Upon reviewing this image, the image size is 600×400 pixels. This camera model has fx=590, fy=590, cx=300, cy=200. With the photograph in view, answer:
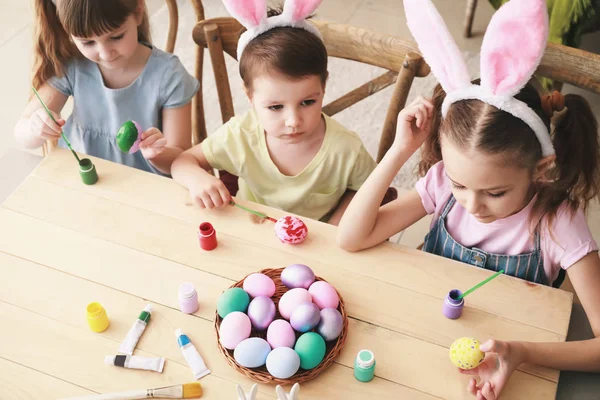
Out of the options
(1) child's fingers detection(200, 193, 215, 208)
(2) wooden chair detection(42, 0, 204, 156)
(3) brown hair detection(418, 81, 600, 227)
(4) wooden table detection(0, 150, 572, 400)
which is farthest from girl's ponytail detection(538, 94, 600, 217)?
(2) wooden chair detection(42, 0, 204, 156)

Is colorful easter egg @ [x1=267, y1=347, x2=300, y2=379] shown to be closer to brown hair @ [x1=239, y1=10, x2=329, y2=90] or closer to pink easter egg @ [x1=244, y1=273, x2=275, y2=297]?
pink easter egg @ [x1=244, y1=273, x2=275, y2=297]

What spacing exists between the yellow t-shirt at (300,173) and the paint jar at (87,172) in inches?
A: 11.3

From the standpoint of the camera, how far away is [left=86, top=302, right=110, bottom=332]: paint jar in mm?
1029

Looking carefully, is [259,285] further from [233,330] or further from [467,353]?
[467,353]

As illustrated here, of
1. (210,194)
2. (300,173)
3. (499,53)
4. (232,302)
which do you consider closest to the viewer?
(499,53)

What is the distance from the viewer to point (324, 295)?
1062 millimetres

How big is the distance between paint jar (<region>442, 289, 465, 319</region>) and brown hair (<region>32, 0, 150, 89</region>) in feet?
3.25

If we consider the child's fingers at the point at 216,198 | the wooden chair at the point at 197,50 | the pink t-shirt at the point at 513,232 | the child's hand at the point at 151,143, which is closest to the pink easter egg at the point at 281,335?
the child's fingers at the point at 216,198

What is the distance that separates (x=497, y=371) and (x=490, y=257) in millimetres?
355

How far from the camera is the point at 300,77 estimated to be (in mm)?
1316

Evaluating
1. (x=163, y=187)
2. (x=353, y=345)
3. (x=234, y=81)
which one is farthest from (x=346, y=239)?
(x=234, y=81)

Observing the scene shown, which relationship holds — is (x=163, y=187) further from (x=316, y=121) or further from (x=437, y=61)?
(x=437, y=61)

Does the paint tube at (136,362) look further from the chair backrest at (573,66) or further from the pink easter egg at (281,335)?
the chair backrest at (573,66)

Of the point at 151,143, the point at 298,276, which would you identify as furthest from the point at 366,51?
the point at 298,276
